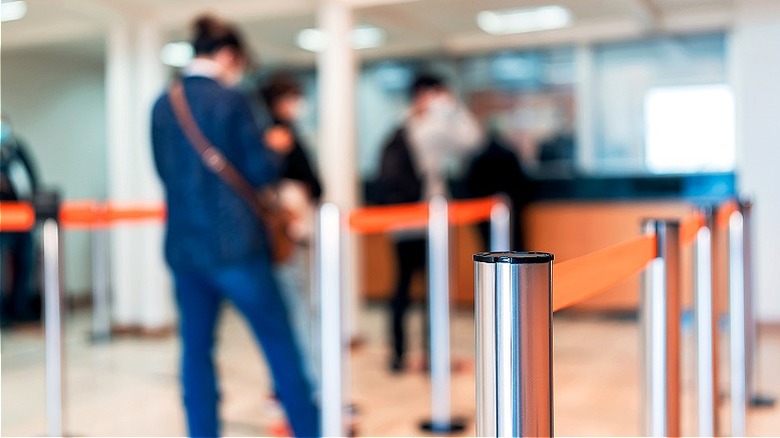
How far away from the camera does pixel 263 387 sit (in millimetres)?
4500

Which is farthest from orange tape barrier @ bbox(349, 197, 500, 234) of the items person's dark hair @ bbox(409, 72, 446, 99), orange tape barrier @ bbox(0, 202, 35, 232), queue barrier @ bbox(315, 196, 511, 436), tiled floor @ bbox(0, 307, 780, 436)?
orange tape barrier @ bbox(0, 202, 35, 232)

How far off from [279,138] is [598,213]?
11.5 ft

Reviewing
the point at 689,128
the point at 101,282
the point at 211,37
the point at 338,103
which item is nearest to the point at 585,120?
the point at 689,128

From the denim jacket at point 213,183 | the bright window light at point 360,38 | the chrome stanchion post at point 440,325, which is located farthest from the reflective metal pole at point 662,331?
the bright window light at point 360,38

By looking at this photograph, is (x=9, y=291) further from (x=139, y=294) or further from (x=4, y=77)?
(x=4, y=77)

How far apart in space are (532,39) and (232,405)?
15.4ft

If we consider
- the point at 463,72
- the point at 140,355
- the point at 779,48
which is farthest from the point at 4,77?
the point at 779,48

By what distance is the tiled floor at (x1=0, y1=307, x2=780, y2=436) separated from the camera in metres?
3.70

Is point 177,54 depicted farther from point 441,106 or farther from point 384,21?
point 441,106

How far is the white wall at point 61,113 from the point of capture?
5789 millimetres

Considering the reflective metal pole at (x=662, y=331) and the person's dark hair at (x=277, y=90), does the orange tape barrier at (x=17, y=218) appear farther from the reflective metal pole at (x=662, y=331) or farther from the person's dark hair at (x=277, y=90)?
the reflective metal pole at (x=662, y=331)

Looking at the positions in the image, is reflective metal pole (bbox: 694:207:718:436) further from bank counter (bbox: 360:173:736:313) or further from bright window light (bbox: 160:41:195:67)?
bright window light (bbox: 160:41:195:67)

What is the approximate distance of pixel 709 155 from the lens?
295 inches

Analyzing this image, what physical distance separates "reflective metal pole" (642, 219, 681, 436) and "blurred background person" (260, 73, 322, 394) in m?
1.93
